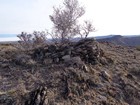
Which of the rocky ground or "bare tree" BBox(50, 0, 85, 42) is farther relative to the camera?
"bare tree" BBox(50, 0, 85, 42)

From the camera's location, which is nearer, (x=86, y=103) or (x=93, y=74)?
(x=86, y=103)

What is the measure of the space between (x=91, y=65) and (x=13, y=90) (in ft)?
10.6

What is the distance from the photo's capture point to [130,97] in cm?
915

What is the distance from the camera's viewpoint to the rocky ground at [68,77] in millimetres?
8180

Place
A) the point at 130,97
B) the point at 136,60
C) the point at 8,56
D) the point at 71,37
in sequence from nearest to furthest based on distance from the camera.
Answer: the point at 130,97 < the point at 8,56 < the point at 136,60 < the point at 71,37

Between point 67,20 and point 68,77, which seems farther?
point 67,20

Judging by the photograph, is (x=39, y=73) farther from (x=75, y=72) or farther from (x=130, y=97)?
(x=130, y=97)

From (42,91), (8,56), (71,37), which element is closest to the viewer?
(42,91)

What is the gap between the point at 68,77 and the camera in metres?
9.18

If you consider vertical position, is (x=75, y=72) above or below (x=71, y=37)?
above

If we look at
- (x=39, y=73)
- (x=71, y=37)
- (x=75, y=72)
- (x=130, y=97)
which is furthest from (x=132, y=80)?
(x=71, y=37)

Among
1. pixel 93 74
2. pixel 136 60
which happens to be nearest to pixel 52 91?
pixel 93 74

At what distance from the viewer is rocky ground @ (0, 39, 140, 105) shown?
818cm

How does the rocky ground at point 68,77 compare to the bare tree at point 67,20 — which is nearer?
the rocky ground at point 68,77
